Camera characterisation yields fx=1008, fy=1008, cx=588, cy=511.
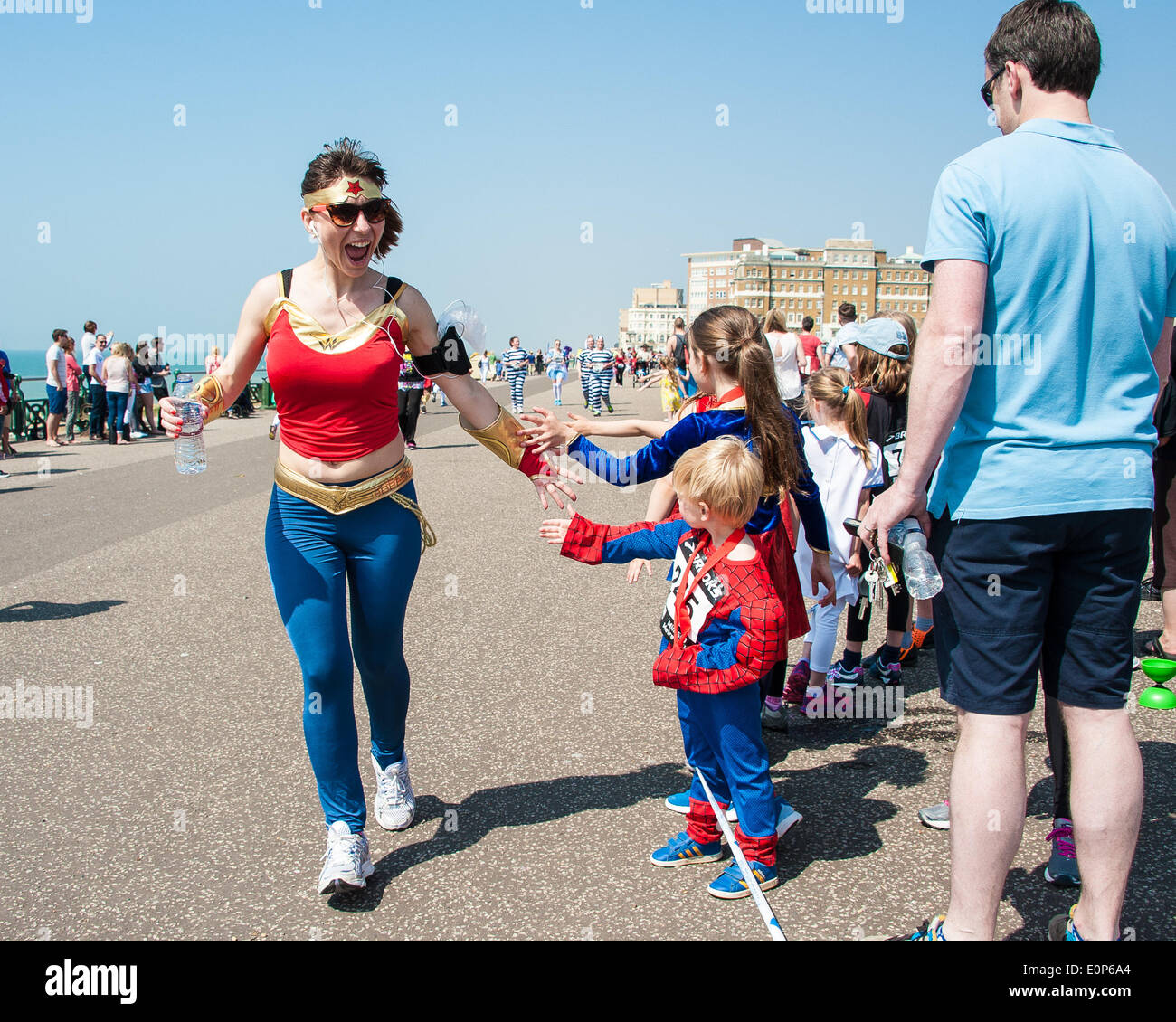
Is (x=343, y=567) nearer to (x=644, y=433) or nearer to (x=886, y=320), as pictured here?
(x=644, y=433)

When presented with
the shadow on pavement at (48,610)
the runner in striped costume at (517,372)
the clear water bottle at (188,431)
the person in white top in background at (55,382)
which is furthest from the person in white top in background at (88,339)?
the clear water bottle at (188,431)

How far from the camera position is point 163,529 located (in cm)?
948

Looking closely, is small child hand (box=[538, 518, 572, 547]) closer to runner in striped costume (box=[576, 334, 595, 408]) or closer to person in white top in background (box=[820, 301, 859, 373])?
person in white top in background (box=[820, 301, 859, 373])

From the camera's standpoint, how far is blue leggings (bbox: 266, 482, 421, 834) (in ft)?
10.4

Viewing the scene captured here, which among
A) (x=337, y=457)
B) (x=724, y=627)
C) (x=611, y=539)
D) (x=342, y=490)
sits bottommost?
(x=724, y=627)

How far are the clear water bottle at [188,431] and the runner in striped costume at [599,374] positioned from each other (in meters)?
21.0

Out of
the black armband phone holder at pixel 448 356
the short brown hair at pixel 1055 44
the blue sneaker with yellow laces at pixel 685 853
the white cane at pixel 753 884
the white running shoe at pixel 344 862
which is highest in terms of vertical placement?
the short brown hair at pixel 1055 44

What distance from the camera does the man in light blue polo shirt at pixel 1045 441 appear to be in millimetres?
2326

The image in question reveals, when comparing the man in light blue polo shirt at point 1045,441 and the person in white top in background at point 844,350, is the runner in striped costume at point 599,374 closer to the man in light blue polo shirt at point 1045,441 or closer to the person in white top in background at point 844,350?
the person in white top in background at point 844,350

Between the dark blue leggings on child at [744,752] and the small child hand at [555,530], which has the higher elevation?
the small child hand at [555,530]

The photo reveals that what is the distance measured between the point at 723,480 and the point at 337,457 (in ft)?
4.03

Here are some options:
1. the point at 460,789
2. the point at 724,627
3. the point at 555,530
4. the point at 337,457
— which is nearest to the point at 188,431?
the point at 337,457

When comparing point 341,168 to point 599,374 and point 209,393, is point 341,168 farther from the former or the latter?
point 599,374

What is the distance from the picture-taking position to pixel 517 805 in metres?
3.73
